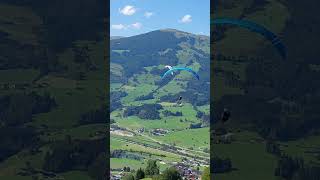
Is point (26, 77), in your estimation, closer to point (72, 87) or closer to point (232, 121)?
point (72, 87)

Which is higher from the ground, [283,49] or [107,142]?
[283,49]

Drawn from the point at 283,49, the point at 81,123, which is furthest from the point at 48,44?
the point at 283,49

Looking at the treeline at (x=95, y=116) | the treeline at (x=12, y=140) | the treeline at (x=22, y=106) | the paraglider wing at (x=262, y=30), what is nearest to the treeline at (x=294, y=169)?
the paraglider wing at (x=262, y=30)

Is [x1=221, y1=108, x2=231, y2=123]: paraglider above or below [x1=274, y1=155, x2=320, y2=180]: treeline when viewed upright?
above

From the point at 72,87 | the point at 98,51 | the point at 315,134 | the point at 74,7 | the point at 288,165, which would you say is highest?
the point at 74,7

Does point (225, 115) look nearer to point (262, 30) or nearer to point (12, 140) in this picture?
point (262, 30)

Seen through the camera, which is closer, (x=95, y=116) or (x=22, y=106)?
(x=22, y=106)

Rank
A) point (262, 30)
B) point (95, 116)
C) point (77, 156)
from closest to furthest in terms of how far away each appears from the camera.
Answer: point (262, 30) < point (77, 156) < point (95, 116)

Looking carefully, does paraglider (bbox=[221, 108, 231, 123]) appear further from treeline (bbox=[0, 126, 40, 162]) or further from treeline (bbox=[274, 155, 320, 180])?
treeline (bbox=[0, 126, 40, 162])

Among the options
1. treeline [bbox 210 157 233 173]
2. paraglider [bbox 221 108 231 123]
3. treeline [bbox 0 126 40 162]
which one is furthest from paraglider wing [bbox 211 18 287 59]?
treeline [bbox 0 126 40 162]

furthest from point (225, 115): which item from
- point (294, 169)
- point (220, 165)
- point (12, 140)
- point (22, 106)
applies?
point (12, 140)

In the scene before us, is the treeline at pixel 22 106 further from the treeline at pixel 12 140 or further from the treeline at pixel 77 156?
the treeline at pixel 77 156
